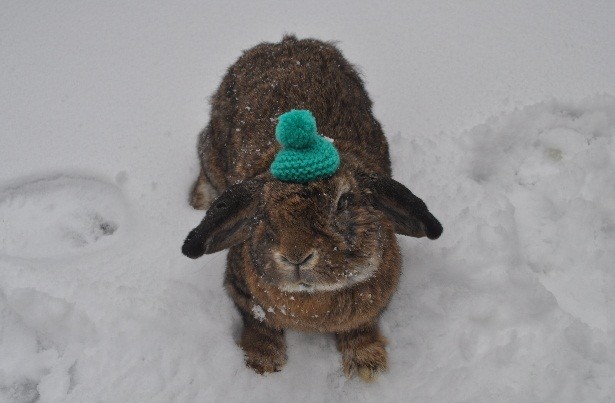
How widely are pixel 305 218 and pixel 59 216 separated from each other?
93.9 inches

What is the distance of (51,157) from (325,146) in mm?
2675

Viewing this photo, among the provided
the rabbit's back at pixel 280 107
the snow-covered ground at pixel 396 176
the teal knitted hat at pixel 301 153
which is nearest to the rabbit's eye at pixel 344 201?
the teal knitted hat at pixel 301 153

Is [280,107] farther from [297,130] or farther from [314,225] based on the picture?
[314,225]

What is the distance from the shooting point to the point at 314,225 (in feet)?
7.15

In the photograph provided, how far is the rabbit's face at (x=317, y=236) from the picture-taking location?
2180mm

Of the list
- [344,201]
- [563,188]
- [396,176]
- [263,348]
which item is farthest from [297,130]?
[563,188]

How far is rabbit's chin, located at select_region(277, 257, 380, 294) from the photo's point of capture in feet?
7.61

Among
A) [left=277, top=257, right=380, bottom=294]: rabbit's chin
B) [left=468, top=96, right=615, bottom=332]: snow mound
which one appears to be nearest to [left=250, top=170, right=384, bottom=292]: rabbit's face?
[left=277, top=257, right=380, bottom=294]: rabbit's chin

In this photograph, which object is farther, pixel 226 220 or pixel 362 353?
pixel 362 353

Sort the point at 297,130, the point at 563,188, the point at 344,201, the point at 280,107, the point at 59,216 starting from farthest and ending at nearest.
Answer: the point at 59,216
the point at 563,188
the point at 280,107
the point at 344,201
the point at 297,130

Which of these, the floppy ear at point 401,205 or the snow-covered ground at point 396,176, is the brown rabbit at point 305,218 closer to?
the floppy ear at point 401,205

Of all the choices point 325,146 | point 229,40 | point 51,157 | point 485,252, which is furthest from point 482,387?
point 229,40

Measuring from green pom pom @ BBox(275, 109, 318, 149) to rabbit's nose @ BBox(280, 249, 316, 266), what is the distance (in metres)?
0.50

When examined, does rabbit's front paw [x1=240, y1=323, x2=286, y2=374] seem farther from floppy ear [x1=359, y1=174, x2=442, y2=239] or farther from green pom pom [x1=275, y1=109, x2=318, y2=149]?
green pom pom [x1=275, y1=109, x2=318, y2=149]
